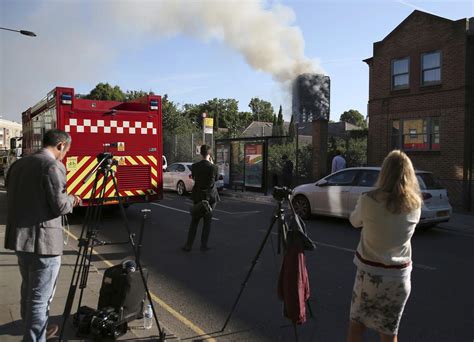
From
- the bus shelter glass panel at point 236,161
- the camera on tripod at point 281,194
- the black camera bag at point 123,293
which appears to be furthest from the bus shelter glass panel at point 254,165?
the black camera bag at point 123,293

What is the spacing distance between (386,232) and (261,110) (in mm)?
90875

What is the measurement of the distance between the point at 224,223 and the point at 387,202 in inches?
297

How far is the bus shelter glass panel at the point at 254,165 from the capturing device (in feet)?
57.7

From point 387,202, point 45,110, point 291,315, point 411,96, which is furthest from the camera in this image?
point 411,96

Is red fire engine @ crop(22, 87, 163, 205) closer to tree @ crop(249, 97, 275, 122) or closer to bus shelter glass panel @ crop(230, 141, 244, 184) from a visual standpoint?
bus shelter glass panel @ crop(230, 141, 244, 184)

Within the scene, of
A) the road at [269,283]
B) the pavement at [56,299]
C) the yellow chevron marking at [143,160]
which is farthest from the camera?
the yellow chevron marking at [143,160]

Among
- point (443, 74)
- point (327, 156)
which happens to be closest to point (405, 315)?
point (443, 74)

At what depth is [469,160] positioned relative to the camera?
14.0 metres

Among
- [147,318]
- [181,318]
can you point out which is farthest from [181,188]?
[147,318]

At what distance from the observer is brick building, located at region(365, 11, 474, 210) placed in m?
15.7

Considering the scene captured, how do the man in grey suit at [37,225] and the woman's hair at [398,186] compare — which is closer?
the woman's hair at [398,186]

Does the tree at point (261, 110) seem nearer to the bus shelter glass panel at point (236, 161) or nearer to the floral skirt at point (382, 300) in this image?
the bus shelter glass panel at point (236, 161)

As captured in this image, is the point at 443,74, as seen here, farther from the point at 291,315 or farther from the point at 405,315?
the point at 291,315

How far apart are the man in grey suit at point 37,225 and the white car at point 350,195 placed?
7.68 metres
